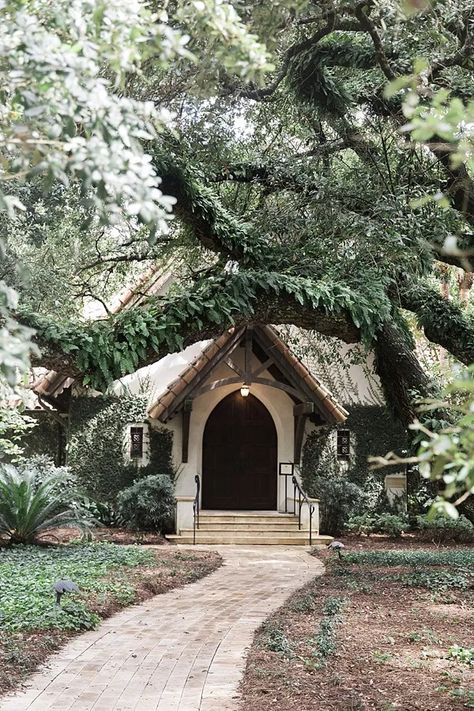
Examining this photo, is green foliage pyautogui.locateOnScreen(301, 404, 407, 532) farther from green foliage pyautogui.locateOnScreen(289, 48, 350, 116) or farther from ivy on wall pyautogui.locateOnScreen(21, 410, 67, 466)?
green foliage pyautogui.locateOnScreen(289, 48, 350, 116)

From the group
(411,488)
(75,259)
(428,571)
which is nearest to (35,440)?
(75,259)

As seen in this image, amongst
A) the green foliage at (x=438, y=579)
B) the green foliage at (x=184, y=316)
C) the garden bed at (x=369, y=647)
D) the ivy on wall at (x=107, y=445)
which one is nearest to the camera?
the garden bed at (x=369, y=647)

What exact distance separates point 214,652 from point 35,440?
39.4ft

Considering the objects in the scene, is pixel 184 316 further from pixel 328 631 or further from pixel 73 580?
pixel 328 631

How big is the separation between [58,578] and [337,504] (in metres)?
8.21

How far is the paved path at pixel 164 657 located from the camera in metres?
4.83

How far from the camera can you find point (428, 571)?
10430mm

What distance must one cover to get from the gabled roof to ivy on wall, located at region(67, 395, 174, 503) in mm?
768

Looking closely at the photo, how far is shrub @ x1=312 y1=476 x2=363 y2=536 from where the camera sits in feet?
51.8

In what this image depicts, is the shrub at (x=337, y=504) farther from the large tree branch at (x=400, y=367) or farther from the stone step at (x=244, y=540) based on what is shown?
the large tree branch at (x=400, y=367)

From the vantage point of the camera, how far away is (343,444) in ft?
57.3

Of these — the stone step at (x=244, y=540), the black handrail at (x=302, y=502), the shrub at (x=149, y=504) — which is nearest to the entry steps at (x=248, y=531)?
the stone step at (x=244, y=540)

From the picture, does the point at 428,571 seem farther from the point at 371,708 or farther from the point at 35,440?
the point at 35,440

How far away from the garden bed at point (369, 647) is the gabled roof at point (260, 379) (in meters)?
5.89
